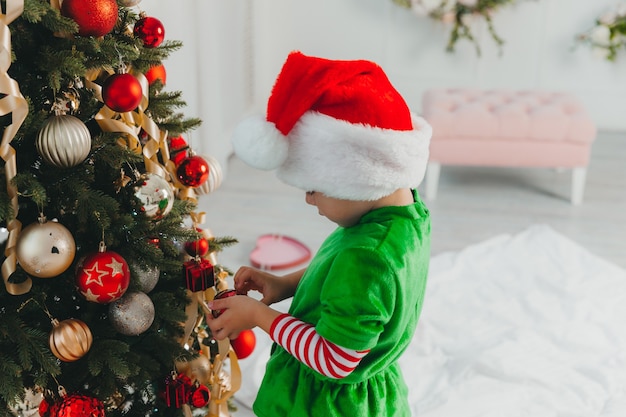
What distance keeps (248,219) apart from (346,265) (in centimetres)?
200

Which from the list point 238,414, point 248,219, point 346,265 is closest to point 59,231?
point 346,265

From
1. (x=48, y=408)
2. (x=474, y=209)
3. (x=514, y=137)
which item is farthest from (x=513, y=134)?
(x=48, y=408)

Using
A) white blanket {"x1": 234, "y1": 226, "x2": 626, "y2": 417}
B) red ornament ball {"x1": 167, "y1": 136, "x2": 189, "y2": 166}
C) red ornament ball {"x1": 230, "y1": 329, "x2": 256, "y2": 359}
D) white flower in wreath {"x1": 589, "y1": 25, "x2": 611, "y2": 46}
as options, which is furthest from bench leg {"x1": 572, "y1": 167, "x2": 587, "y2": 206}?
red ornament ball {"x1": 167, "y1": 136, "x2": 189, "y2": 166}

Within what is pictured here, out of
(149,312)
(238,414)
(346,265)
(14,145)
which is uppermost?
(14,145)

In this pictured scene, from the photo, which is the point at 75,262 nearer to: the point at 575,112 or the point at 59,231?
the point at 59,231

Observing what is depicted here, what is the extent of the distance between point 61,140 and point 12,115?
8 centimetres

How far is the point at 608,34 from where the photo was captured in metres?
3.94

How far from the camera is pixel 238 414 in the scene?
6.38 feet

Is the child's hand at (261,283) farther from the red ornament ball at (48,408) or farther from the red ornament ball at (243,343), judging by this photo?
the red ornament ball at (48,408)

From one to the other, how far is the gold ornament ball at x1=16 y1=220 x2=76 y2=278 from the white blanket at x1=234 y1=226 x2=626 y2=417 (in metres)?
0.99

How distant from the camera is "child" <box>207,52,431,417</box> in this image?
3.53ft

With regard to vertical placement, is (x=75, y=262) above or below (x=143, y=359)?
above

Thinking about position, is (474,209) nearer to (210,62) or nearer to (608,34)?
(210,62)

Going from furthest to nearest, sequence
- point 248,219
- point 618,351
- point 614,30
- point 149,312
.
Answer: point 614,30, point 248,219, point 618,351, point 149,312
